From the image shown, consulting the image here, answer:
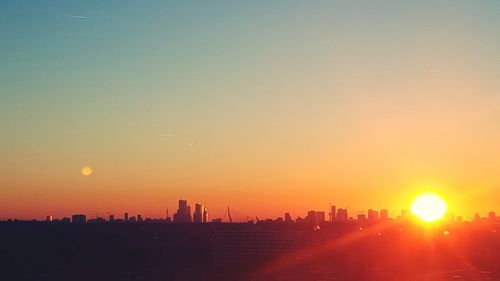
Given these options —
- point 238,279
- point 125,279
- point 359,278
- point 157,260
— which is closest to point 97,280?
point 125,279

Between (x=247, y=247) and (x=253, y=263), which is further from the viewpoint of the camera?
(x=247, y=247)

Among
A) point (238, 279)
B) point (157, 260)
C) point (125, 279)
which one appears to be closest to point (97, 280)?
point (125, 279)

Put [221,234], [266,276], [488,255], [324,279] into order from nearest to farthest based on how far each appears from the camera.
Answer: [324,279] → [266,276] → [221,234] → [488,255]

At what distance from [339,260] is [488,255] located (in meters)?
50.3

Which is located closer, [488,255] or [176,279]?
[176,279]

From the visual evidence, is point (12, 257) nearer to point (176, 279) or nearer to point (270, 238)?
point (270, 238)

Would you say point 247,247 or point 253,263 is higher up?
point 247,247

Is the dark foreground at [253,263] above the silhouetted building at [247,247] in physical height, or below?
below

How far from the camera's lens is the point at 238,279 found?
4277 inches

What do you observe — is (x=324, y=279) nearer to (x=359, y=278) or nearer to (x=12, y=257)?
(x=359, y=278)

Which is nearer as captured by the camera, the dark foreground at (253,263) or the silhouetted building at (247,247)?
the dark foreground at (253,263)

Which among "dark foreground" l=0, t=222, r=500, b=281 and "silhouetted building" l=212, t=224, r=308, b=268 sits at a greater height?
"silhouetted building" l=212, t=224, r=308, b=268

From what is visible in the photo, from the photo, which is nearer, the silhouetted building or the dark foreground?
the dark foreground

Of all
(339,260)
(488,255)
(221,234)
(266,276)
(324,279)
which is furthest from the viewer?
(488,255)
